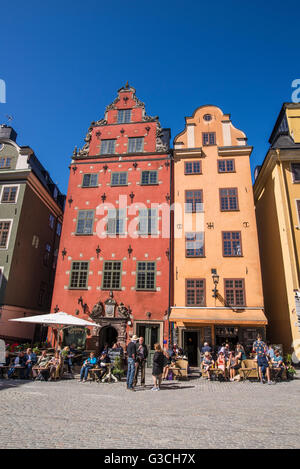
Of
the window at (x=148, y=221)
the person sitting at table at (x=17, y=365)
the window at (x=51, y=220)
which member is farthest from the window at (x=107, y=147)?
the person sitting at table at (x=17, y=365)

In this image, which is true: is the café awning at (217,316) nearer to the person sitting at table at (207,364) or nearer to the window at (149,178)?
the person sitting at table at (207,364)

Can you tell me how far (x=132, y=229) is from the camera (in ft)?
71.5

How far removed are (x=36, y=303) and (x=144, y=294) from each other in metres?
10.7

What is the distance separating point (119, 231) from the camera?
71.8 feet

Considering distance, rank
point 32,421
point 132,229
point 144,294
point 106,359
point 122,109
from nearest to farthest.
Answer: point 32,421 < point 106,359 < point 144,294 < point 132,229 < point 122,109

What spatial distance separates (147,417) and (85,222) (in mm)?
16684

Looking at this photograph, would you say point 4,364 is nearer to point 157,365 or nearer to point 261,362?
point 157,365

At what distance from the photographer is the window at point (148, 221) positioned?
21.6m

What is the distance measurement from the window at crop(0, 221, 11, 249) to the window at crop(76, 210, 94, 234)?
5401mm

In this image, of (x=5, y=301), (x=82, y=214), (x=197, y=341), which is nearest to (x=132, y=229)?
(x=82, y=214)

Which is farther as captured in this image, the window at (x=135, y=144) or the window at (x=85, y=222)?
the window at (x=135, y=144)

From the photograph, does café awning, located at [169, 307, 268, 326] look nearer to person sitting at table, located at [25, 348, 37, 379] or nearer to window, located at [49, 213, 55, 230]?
person sitting at table, located at [25, 348, 37, 379]

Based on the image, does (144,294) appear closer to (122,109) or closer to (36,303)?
(36,303)

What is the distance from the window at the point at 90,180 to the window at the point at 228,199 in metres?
9.37
